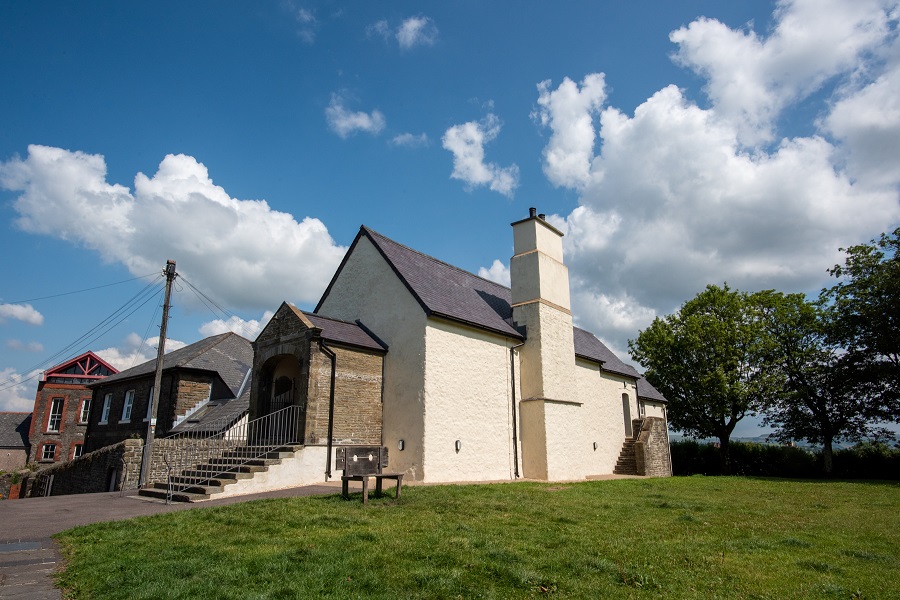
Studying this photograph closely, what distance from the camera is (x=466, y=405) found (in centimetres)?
1734

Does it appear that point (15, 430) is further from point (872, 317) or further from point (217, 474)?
point (872, 317)

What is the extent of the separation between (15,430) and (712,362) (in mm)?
51810

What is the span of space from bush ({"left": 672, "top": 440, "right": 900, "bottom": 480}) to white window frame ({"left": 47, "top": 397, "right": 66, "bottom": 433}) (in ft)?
145

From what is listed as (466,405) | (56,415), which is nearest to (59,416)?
(56,415)

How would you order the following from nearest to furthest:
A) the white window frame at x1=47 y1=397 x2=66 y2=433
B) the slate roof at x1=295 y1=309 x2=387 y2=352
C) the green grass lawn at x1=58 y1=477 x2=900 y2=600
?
the green grass lawn at x1=58 y1=477 x2=900 y2=600 < the slate roof at x1=295 y1=309 x2=387 y2=352 < the white window frame at x1=47 y1=397 x2=66 y2=433

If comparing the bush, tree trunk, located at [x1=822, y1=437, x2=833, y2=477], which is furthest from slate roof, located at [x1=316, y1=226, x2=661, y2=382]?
tree trunk, located at [x1=822, y1=437, x2=833, y2=477]

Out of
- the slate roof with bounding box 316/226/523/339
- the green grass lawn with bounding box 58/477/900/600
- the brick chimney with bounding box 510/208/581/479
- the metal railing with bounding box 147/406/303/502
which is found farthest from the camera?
the brick chimney with bounding box 510/208/581/479

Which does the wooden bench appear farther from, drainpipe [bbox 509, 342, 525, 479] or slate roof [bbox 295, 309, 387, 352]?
drainpipe [bbox 509, 342, 525, 479]

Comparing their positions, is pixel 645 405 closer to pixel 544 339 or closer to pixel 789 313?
pixel 789 313

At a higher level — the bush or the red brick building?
the red brick building

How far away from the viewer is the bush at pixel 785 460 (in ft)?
99.1

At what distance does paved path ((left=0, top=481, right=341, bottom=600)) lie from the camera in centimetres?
577

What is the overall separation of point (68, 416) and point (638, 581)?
46.7 metres

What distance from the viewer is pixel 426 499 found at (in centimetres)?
1095
